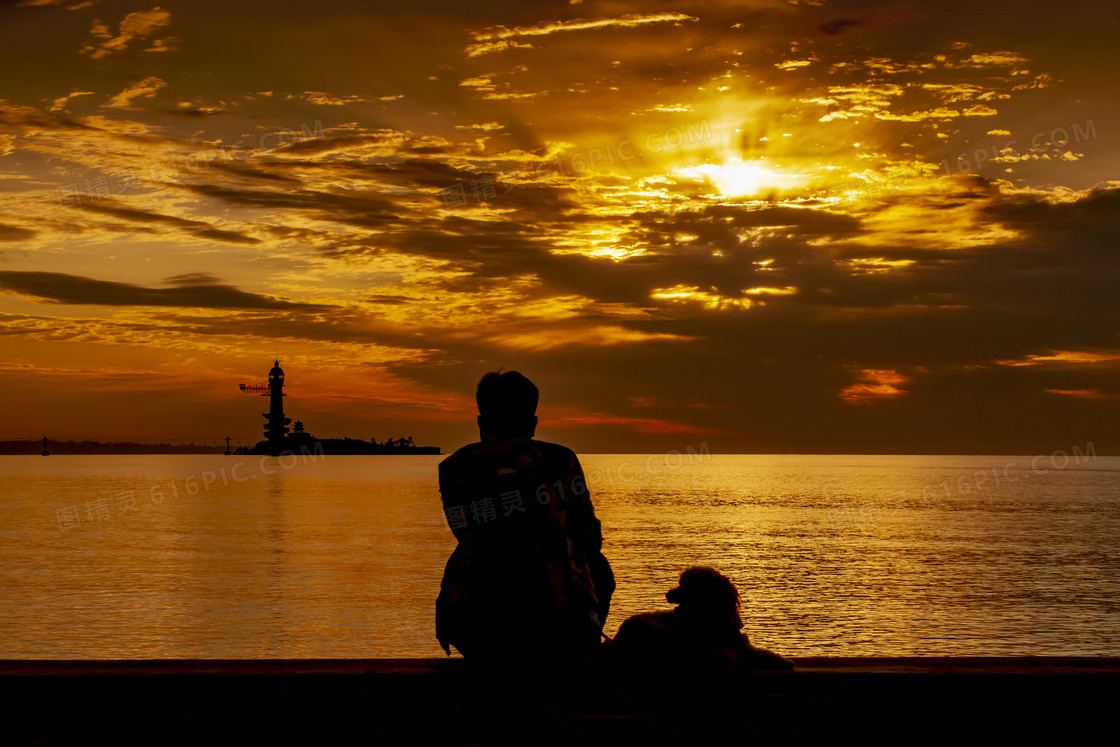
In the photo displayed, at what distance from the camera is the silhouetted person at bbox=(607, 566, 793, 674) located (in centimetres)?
416

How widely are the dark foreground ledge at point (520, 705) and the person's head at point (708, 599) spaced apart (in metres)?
0.48

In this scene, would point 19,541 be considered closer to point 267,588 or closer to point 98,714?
point 267,588

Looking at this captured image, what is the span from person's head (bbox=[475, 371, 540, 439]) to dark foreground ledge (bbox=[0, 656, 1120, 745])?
1055 mm

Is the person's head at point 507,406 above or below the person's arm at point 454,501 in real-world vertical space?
above

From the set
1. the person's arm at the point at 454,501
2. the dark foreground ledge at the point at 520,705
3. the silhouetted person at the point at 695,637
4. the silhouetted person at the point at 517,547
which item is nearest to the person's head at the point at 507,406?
the silhouetted person at the point at 517,547

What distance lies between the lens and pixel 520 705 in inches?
149

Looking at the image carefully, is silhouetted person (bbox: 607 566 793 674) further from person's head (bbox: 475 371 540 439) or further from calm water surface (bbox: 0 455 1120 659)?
calm water surface (bbox: 0 455 1120 659)

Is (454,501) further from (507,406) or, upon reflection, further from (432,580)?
(432,580)

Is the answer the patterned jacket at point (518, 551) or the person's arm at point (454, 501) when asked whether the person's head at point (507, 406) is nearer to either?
the patterned jacket at point (518, 551)

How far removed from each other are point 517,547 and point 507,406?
0.66 meters

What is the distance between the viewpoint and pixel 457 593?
3.87 m

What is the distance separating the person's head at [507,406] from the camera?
4059 millimetres

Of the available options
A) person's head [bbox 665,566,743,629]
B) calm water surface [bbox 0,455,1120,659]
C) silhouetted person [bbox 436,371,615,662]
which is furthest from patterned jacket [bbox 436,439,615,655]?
calm water surface [bbox 0,455,1120,659]

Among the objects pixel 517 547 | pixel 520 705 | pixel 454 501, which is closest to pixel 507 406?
pixel 454 501
